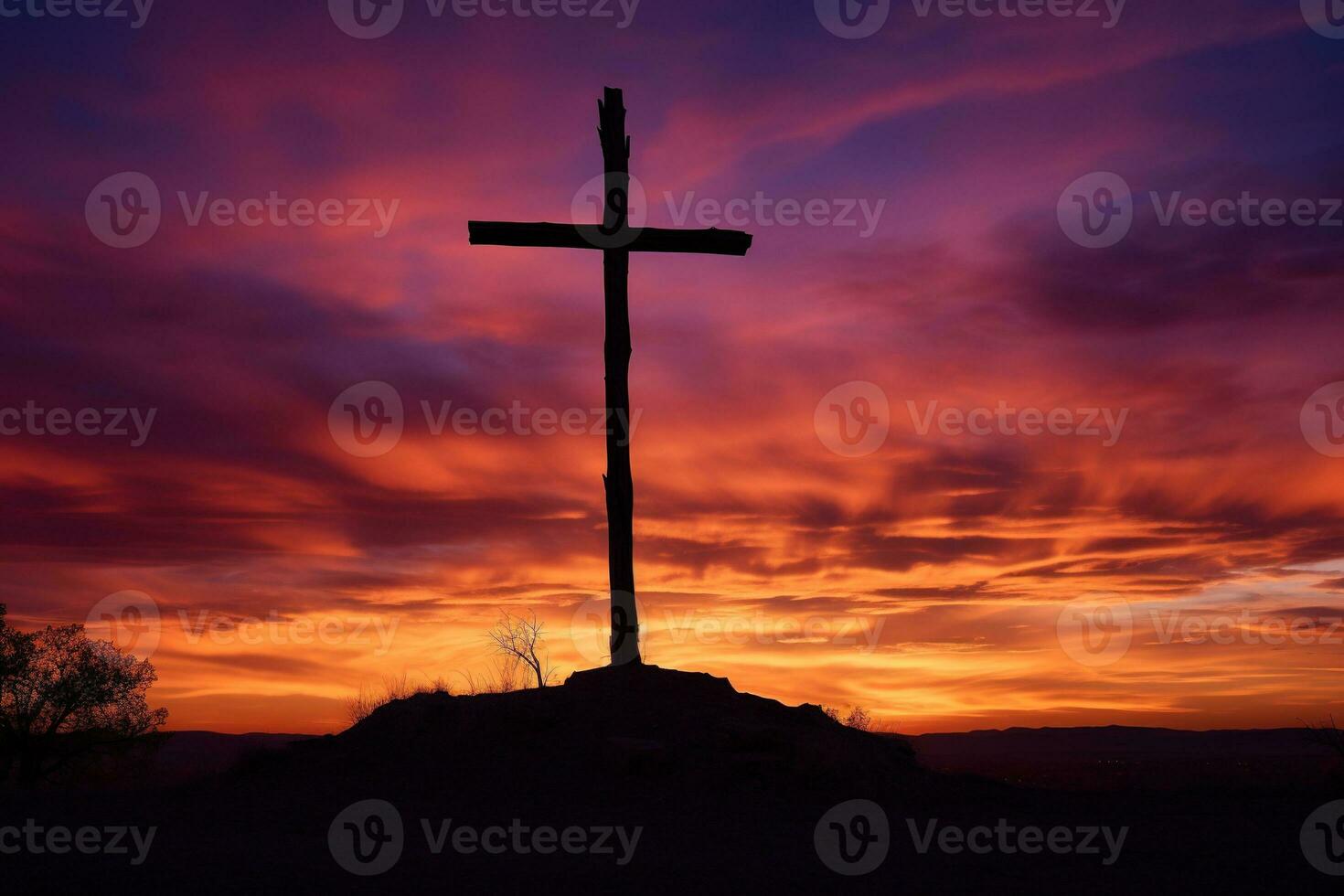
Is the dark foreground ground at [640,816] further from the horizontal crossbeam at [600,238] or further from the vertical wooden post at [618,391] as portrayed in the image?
the horizontal crossbeam at [600,238]

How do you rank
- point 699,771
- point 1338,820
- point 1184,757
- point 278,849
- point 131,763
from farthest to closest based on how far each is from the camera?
point 1184,757 < point 131,763 < point 699,771 < point 1338,820 < point 278,849

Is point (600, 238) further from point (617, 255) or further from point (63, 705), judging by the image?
point (63, 705)

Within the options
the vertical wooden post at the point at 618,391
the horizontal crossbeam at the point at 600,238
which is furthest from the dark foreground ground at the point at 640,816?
the horizontal crossbeam at the point at 600,238

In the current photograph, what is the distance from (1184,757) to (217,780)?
73864mm

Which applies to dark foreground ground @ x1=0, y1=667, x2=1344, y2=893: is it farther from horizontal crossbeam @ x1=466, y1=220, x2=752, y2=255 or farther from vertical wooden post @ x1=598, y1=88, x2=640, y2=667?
horizontal crossbeam @ x1=466, y1=220, x2=752, y2=255

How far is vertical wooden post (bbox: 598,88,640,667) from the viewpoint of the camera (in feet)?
50.8

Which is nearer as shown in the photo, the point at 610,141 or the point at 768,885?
the point at 768,885

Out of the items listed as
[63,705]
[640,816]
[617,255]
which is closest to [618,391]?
[617,255]

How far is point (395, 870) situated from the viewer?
8430 mm

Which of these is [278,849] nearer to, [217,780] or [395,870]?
[395,870]

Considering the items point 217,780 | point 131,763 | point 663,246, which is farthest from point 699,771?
point 131,763

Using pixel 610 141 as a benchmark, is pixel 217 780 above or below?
below

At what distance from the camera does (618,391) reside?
623 inches

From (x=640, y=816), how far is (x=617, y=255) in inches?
352
